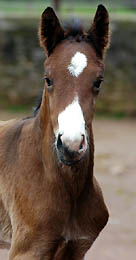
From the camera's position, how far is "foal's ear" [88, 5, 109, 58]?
3594 mm

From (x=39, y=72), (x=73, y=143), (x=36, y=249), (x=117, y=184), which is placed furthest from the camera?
(x=39, y=72)

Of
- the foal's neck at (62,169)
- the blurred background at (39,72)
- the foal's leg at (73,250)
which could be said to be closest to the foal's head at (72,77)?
the foal's neck at (62,169)

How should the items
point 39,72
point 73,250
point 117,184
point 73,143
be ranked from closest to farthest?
point 73,143 < point 73,250 < point 117,184 < point 39,72

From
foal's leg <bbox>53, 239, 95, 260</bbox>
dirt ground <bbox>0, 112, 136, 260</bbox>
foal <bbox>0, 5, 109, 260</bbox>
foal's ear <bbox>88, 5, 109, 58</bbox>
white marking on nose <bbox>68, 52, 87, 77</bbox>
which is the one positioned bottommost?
dirt ground <bbox>0, 112, 136, 260</bbox>

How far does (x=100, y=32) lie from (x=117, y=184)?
413 cm

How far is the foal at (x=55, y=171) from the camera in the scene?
11.0 ft

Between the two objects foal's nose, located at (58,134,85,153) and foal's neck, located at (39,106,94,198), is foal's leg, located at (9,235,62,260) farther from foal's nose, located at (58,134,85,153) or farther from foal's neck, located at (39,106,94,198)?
foal's nose, located at (58,134,85,153)

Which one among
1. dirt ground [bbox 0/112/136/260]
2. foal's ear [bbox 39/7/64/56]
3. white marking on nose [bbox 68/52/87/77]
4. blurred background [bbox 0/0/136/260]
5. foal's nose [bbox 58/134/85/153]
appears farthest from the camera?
blurred background [bbox 0/0/136/260]

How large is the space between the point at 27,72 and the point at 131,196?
187 inches

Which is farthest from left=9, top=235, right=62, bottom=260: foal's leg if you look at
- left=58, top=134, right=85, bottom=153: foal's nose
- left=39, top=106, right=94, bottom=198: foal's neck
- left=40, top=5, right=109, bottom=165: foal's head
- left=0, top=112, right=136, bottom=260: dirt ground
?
left=0, top=112, right=136, bottom=260: dirt ground

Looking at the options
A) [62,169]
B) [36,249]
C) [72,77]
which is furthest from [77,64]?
[36,249]

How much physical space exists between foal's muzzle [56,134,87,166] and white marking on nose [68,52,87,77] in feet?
1.40

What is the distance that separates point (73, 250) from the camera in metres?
3.69

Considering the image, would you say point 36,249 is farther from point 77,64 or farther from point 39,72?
point 39,72
